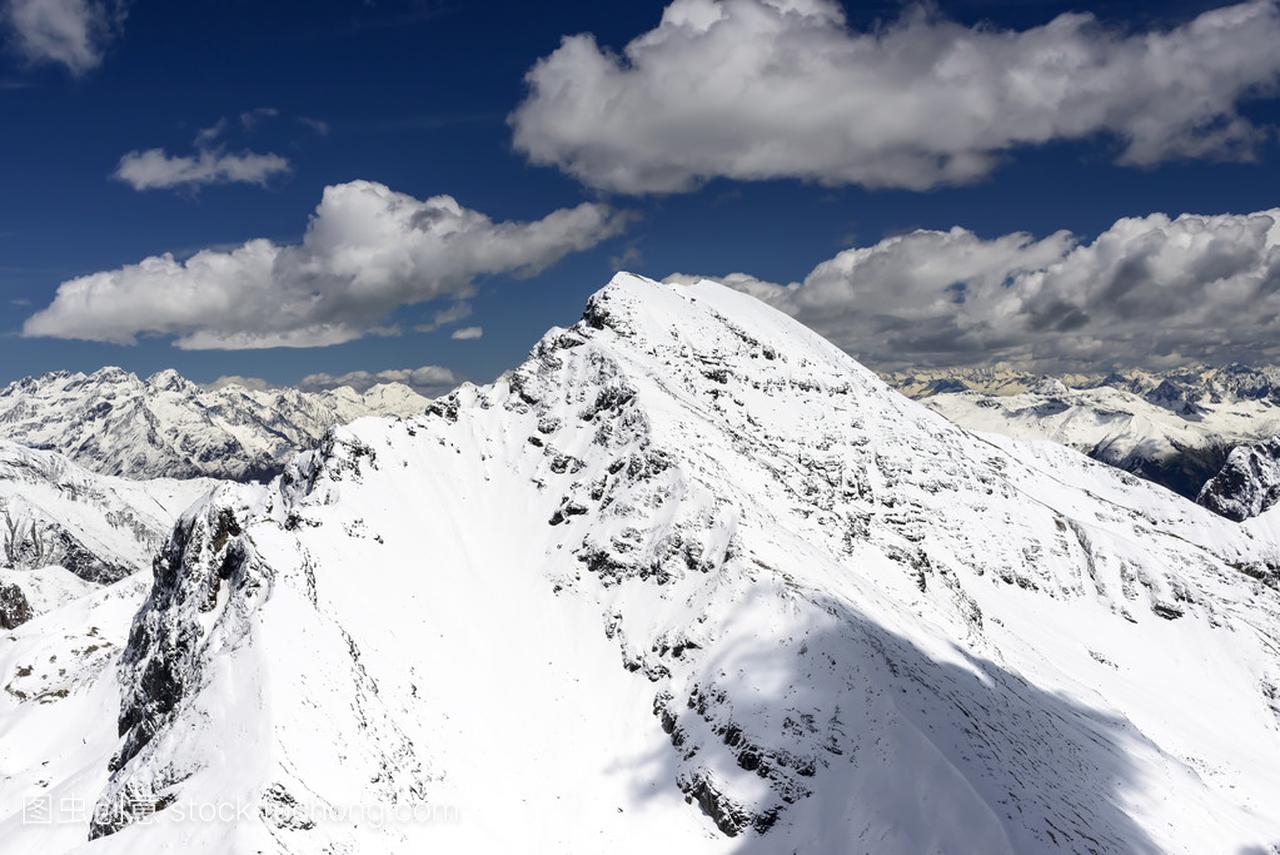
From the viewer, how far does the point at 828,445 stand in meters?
134

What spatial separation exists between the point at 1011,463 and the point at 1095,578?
48525mm

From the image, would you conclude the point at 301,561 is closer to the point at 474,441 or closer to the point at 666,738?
the point at 666,738

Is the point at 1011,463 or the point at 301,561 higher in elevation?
the point at 301,561

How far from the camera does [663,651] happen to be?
248 feet

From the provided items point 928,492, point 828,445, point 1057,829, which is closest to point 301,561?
point 1057,829

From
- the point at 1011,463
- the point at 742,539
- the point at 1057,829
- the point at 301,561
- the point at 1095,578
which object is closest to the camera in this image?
the point at 1057,829

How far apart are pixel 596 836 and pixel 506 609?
31.6 meters

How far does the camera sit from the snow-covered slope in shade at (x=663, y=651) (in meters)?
51.9

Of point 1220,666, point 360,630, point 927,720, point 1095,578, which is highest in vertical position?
point 360,630

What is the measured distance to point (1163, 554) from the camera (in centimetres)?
14288

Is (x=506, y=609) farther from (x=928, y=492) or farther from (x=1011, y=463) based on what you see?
(x=1011, y=463)

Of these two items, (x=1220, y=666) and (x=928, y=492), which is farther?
(x=928, y=492)

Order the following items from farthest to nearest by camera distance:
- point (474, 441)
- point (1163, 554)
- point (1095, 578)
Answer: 1. point (1163, 554)
2. point (1095, 578)
3. point (474, 441)

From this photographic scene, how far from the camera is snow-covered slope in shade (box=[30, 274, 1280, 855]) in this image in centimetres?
5188
